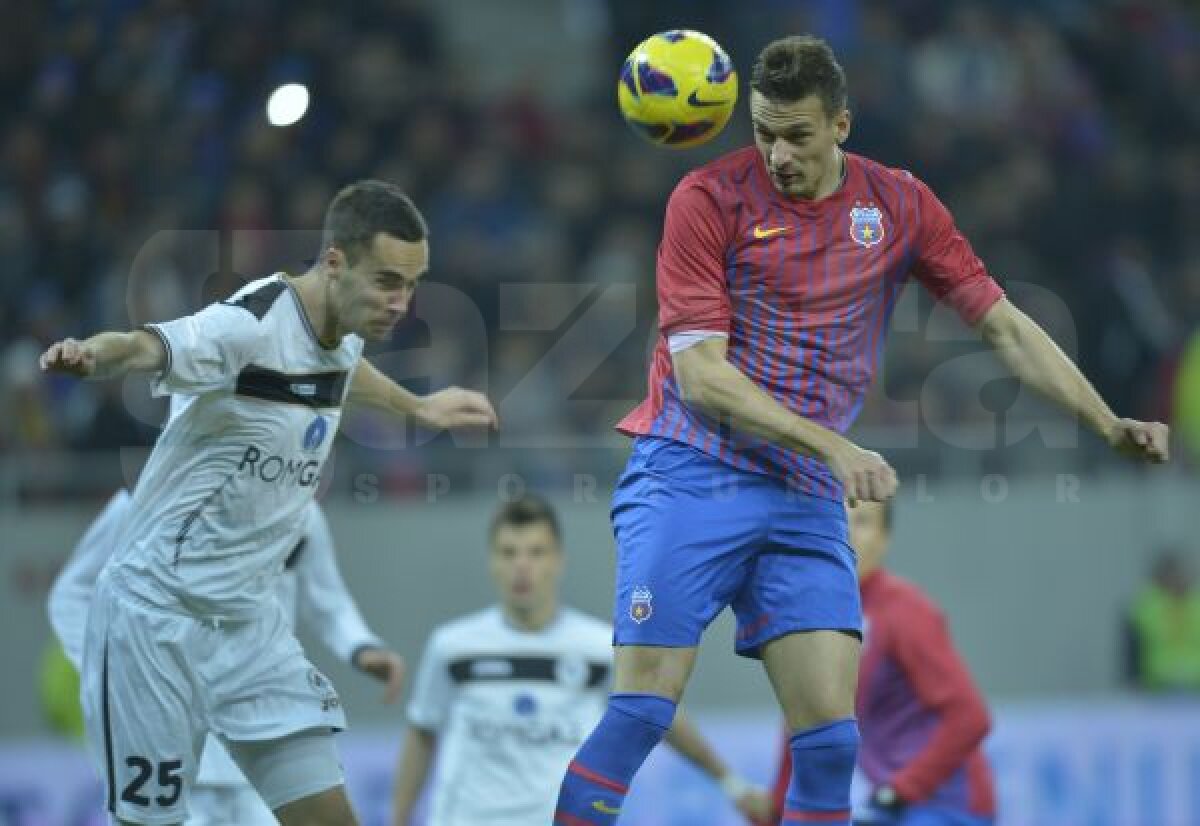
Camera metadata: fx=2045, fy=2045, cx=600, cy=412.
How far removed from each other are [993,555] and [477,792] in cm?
585

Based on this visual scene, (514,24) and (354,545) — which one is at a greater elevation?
(514,24)

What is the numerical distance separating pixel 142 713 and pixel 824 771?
6.28 feet

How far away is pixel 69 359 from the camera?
4.70 meters

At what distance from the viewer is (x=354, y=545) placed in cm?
1142

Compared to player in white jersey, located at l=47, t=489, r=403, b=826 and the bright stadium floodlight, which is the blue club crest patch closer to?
player in white jersey, located at l=47, t=489, r=403, b=826

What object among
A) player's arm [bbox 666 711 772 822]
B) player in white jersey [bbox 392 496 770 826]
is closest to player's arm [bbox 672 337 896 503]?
player's arm [bbox 666 711 772 822]

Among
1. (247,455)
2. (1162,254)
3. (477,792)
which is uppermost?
(1162,254)

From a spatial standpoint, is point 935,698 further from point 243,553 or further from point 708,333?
point 243,553

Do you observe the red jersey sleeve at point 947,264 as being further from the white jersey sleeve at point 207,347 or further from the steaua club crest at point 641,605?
the white jersey sleeve at point 207,347

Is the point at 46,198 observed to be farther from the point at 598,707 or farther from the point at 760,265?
the point at 760,265

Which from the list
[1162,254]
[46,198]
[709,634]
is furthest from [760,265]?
[1162,254]

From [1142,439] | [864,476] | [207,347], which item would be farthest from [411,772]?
[1142,439]

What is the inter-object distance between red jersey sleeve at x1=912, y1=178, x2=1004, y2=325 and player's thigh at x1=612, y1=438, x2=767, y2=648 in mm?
775

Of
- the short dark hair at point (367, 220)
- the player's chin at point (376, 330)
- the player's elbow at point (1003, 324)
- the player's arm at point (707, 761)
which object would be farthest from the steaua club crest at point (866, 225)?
the player's arm at point (707, 761)
